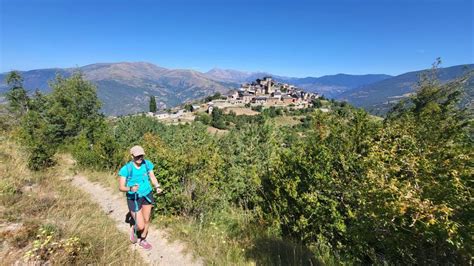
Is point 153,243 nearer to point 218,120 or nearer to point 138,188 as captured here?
point 138,188

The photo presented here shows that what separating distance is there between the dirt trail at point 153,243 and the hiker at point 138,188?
8.3 inches

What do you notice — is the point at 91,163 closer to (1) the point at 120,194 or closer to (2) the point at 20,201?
(1) the point at 120,194

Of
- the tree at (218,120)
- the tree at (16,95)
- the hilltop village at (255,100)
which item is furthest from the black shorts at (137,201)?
the hilltop village at (255,100)

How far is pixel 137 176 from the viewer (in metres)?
4.68

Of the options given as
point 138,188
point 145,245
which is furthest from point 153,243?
point 138,188

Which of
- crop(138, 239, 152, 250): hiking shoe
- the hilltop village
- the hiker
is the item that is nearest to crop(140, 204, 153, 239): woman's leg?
the hiker

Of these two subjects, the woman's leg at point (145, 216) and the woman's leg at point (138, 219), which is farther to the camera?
the woman's leg at point (145, 216)

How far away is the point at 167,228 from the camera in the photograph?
18.1ft

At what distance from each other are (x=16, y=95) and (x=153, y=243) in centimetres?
4053

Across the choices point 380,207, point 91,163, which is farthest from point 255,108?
point 380,207

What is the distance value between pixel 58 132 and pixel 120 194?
22130 mm

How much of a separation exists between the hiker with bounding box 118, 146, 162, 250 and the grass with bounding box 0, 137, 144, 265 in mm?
371

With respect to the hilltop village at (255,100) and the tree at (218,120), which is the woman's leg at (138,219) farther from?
the hilltop village at (255,100)

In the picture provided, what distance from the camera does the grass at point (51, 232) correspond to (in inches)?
125
